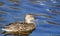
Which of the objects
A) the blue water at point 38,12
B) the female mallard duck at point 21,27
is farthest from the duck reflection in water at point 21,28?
the blue water at point 38,12

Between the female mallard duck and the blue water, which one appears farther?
the blue water

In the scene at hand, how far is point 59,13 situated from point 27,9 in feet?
5.83

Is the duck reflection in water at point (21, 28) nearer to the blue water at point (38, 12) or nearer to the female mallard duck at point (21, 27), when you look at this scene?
the female mallard duck at point (21, 27)

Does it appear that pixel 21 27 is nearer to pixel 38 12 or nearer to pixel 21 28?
pixel 21 28

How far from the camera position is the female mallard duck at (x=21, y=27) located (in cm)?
1152

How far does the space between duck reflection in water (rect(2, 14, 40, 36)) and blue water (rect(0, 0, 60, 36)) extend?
0.83ft

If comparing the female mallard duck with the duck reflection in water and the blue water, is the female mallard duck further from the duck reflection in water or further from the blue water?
the blue water

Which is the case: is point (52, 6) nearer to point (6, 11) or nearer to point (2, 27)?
point (6, 11)

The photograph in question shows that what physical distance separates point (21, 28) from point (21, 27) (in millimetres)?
43

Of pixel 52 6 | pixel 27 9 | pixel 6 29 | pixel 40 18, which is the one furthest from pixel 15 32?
pixel 52 6

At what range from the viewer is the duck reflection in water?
453 inches

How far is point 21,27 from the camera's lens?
11.9 meters

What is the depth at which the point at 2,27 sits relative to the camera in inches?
461

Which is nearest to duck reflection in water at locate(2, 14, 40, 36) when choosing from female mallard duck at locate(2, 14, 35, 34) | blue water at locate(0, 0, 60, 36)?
female mallard duck at locate(2, 14, 35, 34)
